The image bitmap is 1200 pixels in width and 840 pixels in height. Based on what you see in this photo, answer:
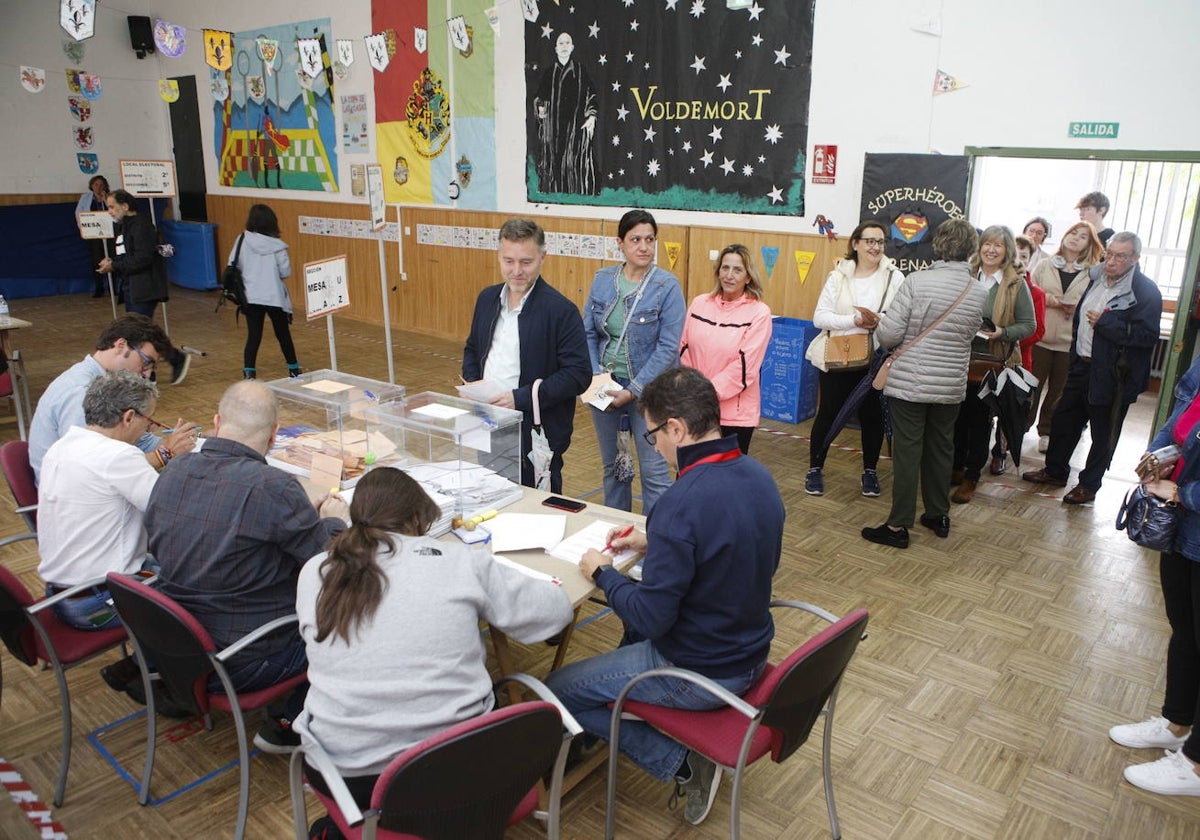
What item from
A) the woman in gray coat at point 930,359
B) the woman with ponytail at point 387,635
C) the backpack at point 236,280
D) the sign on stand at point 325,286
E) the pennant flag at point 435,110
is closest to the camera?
the woman with ponytail at point 387,635

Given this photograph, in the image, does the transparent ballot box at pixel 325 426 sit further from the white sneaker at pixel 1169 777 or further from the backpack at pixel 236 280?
the backpack at pixel 236 280

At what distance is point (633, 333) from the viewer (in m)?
4.07

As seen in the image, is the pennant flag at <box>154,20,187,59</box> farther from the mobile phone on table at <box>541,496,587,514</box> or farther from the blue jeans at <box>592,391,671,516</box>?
the mobile phone on table at <box>541,496,587,514</box>

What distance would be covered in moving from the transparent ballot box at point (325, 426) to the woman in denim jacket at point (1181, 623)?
9.11 feet

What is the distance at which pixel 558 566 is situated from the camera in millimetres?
2611

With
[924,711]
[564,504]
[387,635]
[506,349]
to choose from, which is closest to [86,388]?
[506,349]

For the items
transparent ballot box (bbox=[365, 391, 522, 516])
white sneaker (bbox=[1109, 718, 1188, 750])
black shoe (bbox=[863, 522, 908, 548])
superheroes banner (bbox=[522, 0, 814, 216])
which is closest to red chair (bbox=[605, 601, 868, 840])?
transparent ballot box (bbox=[365, 391, 522, 516])

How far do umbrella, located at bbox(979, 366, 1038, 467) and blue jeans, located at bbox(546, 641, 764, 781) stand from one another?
341cm

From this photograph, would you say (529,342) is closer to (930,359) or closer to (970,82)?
(930,359)

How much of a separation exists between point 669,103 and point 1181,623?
19.2 feet

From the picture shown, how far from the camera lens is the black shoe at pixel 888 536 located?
4621 mm

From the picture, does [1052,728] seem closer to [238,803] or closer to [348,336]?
[238,803]

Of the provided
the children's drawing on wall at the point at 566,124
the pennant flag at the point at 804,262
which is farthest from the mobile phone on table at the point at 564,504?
the children's drawing on wall at the point at 566,124

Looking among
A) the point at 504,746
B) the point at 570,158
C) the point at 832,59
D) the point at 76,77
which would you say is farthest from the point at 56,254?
the point at 504,746
